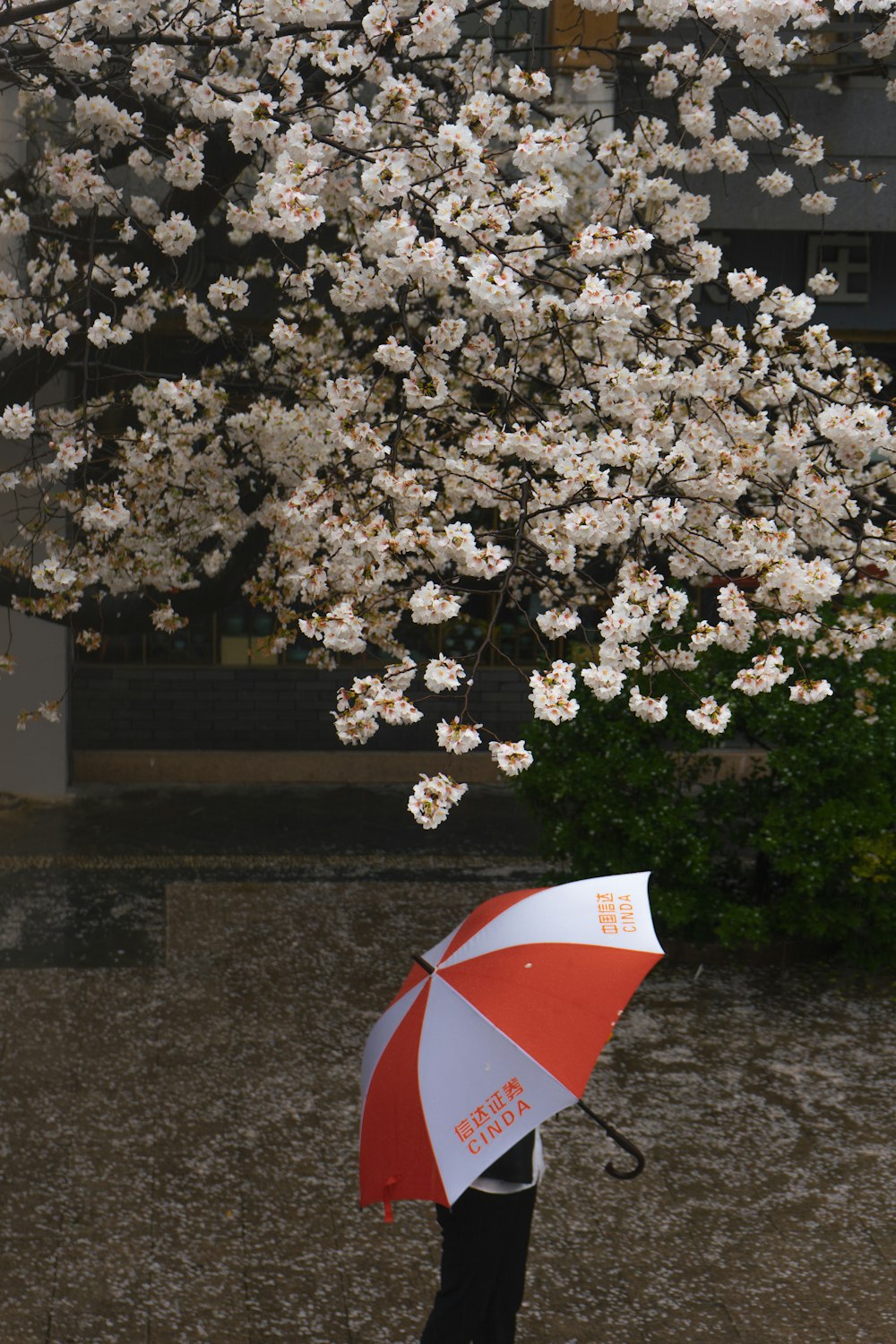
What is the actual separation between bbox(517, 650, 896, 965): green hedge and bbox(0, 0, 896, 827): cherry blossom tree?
0.34m

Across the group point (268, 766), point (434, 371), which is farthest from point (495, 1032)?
point (268, 766)

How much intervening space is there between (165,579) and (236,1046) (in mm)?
3238

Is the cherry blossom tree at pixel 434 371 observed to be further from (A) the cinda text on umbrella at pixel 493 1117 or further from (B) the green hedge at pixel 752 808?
(A) the cinda text on umbrella at pixel 493 1117

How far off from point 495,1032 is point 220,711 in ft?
33.7

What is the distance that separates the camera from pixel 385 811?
12.8 meters

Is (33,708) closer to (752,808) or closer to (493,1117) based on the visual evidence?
(752,808)

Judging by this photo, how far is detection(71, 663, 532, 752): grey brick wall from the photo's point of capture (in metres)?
13.7

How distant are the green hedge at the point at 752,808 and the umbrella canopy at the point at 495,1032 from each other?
4.30 meters

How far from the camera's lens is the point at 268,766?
13.7 metres

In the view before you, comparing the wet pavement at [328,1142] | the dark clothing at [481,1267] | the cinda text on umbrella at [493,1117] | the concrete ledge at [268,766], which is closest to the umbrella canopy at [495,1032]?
the cinda text on umbrella at [493,1117]

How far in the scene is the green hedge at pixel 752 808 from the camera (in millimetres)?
8203

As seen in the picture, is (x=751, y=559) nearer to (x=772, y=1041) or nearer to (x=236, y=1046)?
(x=772, y=1041)

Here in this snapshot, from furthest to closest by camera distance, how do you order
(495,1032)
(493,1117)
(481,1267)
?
(481,1267), (495,1032), (493,1117)

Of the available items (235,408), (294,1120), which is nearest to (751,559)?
(294,1120)
